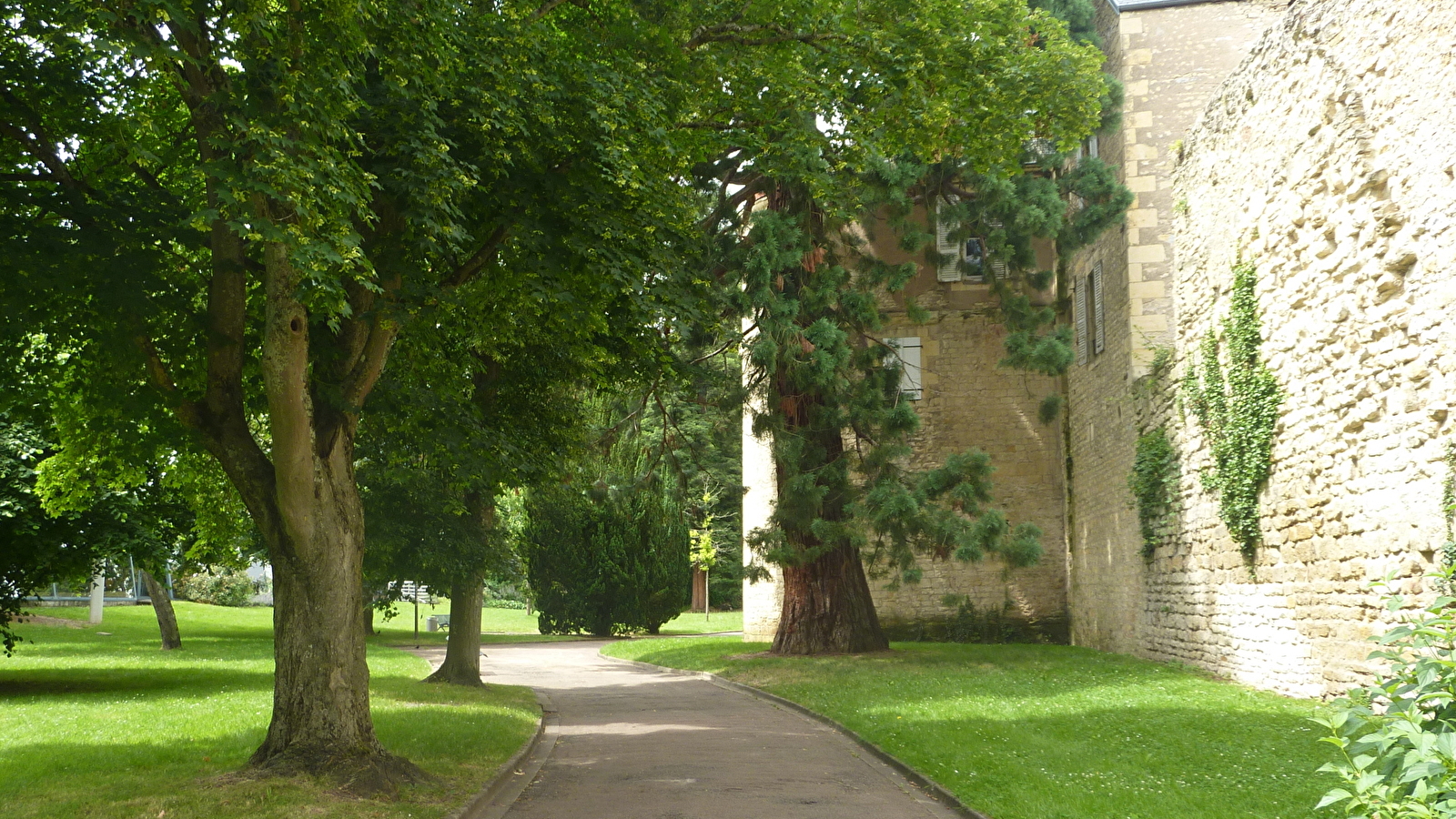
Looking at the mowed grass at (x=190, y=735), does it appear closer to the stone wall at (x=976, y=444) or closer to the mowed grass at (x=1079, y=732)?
the mowed grass at (x=1079, y=732)

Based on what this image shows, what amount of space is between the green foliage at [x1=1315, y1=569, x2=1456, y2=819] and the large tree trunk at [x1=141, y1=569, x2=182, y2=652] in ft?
89.5

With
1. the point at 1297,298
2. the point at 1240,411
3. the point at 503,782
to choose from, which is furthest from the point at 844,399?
the point at 503,782

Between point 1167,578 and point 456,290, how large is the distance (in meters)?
13.2

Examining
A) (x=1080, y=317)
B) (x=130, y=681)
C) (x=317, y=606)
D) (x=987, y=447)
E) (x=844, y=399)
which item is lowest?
(x=130, y=681)

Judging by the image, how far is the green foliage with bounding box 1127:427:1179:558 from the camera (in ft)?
59.4

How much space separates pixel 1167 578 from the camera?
18500 mm

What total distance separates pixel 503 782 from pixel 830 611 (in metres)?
13.6

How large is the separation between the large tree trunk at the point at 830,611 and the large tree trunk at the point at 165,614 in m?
14.5

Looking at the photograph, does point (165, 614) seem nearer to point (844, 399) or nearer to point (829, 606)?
point (829, 606)

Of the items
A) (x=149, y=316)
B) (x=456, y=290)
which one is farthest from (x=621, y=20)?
(x=149, y=316)

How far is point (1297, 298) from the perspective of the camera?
12.8 metres

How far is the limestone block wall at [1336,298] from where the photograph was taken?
33.7 feet

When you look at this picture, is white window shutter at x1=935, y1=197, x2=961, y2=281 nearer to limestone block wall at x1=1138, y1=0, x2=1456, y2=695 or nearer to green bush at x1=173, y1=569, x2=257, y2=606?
A: limestone block wall at x1=1138, y1=0, x2=1456, y2=695

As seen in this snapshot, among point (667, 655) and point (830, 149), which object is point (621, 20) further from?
point (667, 655)
